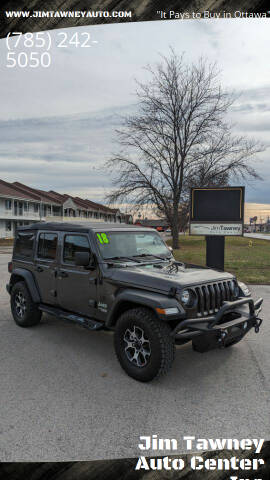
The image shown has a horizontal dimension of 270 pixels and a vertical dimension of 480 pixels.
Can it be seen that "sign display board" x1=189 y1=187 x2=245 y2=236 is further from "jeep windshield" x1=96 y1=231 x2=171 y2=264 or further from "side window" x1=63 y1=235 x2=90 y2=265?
"side window" x1=63 y1=235 x2=90 y2=265

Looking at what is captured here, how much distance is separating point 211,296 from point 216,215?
6080 mm

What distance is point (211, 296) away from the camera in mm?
3941

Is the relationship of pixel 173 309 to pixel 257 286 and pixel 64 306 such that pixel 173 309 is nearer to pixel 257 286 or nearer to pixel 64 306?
pixel 64 306

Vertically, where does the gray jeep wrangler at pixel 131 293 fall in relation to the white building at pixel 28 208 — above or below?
below

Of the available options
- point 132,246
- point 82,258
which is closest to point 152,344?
point 82,258

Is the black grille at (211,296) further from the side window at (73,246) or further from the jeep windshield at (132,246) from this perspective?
the side window at (73,246)

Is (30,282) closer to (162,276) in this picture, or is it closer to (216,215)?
(162,276)

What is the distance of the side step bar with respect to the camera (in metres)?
4.29


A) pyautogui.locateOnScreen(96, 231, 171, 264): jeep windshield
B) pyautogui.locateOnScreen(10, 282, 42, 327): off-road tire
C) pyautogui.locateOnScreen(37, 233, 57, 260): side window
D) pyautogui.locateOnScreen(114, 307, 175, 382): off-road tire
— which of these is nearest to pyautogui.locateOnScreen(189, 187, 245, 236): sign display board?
pyautogui.locateOnScreen(96, 231, 171, 264): jeep windshield

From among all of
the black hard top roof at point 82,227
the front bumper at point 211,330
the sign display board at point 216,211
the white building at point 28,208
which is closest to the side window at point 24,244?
the black hard top roof at point 82,227

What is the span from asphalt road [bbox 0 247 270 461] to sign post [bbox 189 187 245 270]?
200 inches

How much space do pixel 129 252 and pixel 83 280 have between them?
79 cm

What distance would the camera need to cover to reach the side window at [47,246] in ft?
17.3

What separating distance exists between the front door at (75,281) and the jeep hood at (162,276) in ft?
1.45
